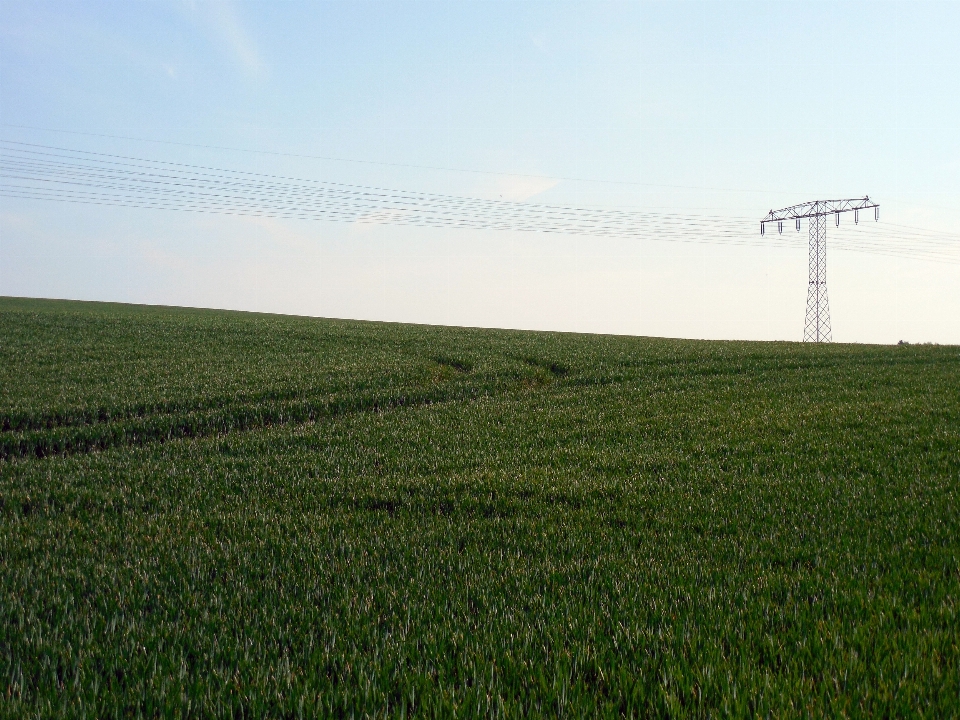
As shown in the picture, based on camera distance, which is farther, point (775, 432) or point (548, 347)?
point (548, 347)

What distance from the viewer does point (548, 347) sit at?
37.4 metres

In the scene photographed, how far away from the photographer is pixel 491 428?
18.9 meters

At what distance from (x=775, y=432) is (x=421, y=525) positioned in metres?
11.0

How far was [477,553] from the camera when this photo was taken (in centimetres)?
926

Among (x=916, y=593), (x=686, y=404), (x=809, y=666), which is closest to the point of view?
(x=809, y=666)

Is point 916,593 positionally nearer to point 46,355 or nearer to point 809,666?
point 809,666

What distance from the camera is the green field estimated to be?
5.69 metres

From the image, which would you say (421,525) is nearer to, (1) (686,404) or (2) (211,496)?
(2) (211,496)

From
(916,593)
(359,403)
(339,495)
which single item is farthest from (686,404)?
(916,593)

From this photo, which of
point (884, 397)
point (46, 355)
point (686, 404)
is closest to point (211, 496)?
point (686, 404)

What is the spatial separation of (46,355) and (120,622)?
29.0m

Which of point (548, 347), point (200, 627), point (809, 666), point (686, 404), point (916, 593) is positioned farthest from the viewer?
point (548, 347)

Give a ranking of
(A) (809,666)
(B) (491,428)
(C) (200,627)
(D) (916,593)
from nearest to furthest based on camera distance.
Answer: (A) (809,666), (C) (200,627), (D) (916,593), (B) (491,428)

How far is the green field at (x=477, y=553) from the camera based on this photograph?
5688 millimetres
